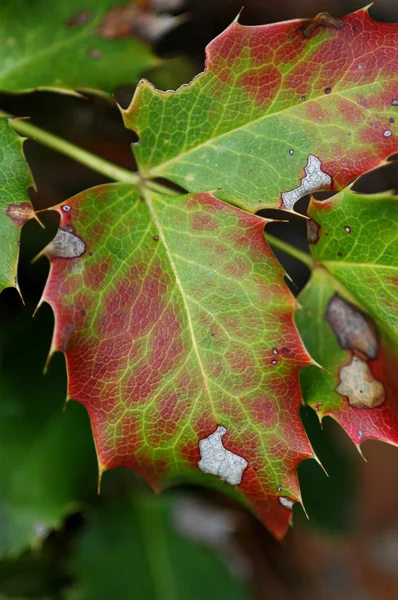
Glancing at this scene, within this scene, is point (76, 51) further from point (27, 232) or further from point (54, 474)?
point (54, 474)

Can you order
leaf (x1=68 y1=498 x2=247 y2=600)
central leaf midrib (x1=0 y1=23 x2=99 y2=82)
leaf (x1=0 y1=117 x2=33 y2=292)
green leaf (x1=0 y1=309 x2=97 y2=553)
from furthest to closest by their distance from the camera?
leaf (x1=68 y1=498 x2=247 y2=600), green leaf (x1=0 y1=309 x2=97 y2=553), central leaf midrib (x1=0 y1=23 x2=99 y2=82), leaf (x1=0 y1=117 x2=33 y2=292)

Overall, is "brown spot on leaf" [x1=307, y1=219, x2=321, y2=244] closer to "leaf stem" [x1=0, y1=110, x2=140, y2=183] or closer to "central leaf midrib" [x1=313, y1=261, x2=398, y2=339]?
"central leaf midrib" [x1=313, y1=261, x2=398, y2=339]

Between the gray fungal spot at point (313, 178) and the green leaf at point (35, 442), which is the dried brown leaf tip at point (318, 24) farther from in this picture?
the green leaf at point (35, 442)

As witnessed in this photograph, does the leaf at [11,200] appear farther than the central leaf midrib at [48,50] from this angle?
No

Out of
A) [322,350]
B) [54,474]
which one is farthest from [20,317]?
[322,350]

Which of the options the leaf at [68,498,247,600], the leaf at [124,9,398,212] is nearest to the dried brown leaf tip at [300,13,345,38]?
the leaf at [124,9,398,212]

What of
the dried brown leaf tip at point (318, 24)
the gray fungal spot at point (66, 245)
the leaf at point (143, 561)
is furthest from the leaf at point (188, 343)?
the leaf at point (143, 561)
